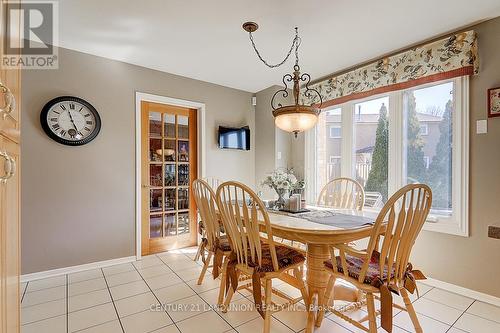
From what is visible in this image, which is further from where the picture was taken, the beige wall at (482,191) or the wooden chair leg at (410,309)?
the beige wall at (482,191)

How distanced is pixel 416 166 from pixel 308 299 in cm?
191

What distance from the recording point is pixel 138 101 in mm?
3201

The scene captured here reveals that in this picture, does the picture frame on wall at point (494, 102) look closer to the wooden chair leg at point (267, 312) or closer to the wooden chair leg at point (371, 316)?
the wooden chair leg at point (371, 316)

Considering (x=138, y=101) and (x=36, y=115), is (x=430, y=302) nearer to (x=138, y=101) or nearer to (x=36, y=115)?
(x=138, y=101)

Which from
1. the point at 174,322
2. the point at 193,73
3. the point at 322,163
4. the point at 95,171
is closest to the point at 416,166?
the point at 322,163

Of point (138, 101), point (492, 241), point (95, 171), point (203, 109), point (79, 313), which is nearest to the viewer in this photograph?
point (79, 313)

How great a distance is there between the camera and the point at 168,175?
3.56 m

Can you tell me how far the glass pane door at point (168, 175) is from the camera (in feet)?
11.3

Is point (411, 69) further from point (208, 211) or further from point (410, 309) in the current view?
point (208, 211)

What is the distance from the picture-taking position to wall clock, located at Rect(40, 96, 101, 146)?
262cm

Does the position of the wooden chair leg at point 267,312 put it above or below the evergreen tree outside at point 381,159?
below

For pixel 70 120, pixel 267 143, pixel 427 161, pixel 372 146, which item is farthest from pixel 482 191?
pixel 70 120

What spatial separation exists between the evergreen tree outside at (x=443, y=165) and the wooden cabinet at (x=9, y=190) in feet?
10.7

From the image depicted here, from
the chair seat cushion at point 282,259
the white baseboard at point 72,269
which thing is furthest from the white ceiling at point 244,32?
the white baseboard at point 72,269
